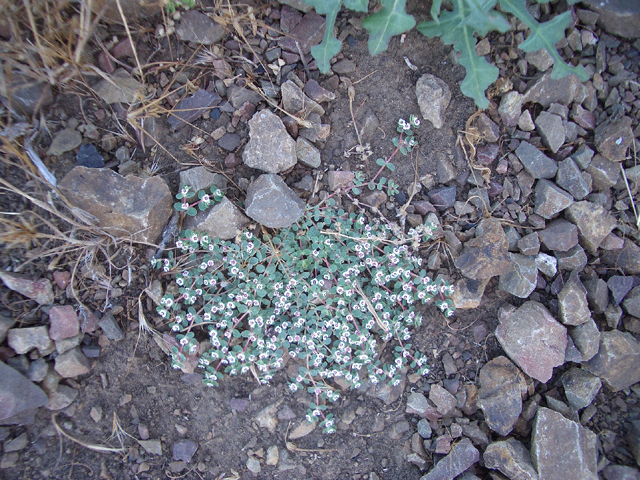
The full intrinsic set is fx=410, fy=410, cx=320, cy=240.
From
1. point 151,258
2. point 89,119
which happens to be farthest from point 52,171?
point 151,258

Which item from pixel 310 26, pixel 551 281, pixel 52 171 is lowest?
pixel 551 281

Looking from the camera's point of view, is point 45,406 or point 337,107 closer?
point 45,406

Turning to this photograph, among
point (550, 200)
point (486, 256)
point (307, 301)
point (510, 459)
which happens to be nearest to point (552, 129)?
point (550, 200)

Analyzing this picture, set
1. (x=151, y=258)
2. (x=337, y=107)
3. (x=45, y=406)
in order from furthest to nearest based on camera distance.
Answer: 1. (x=337, y=107)
2. (x=151, y=258)
3. (x=45, y=406)

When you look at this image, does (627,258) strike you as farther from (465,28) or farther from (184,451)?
(184,451)

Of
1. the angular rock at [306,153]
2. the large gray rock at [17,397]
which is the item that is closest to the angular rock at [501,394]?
the angular rock at [306,153]

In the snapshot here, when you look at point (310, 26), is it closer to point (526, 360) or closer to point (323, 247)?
point (323, 247)

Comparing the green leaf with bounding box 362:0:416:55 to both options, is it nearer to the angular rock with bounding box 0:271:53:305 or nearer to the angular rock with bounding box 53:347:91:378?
the angular rock with bounding box 0:271:53:305
